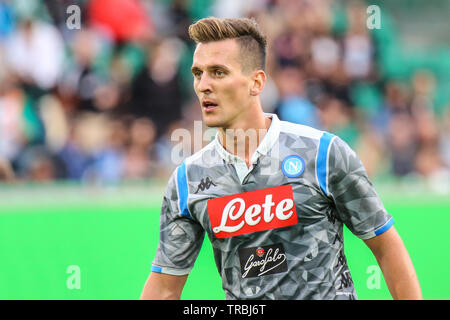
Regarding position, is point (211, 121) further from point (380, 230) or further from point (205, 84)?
point (380, 230)

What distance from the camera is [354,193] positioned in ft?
11.2

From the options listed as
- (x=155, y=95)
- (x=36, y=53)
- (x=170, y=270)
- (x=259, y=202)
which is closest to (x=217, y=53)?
(x=259, y=202)

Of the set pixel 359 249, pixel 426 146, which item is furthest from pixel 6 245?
pixel 426 146

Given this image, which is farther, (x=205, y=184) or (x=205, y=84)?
(x=205, y=184)

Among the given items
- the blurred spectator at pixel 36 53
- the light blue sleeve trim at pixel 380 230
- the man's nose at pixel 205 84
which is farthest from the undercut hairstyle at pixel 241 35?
the blurred spectator at pixel 36 53

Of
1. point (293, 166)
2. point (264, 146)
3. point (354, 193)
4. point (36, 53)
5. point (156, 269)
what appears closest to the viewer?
point (354, 193)

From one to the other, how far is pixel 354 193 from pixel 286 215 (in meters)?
0.32

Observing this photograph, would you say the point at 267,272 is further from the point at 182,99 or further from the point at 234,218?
the point at 182,99

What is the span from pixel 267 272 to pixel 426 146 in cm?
733

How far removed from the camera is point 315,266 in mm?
3434

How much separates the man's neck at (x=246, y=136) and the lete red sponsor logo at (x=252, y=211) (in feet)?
0.58

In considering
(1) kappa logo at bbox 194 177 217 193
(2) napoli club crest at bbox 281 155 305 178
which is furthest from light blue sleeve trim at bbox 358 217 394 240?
(1) kappa logo at bbox 194 177 217 193

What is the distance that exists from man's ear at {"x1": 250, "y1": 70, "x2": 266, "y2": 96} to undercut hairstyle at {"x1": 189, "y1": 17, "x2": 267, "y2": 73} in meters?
0.03

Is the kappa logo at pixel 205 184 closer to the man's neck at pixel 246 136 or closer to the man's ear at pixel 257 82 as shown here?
the man's neck at pixel 246 136
